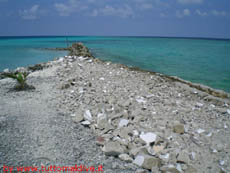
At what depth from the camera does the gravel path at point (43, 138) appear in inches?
122

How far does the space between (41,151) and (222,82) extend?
41.6 ft

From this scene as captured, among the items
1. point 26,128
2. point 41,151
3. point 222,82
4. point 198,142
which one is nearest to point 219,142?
point 198,142

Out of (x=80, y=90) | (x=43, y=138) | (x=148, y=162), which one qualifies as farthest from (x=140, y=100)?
(x=43, y=138)

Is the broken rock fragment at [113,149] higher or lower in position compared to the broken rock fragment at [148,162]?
higher

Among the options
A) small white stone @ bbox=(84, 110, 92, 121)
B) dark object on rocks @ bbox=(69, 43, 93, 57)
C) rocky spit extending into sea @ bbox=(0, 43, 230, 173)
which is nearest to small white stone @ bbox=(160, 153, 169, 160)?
rocky spit extending into sea @ bbox=(0, 43, 230, 173)

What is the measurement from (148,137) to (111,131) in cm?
83

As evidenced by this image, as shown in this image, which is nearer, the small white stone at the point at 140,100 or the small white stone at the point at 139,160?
the small white stone at the point at 139,160

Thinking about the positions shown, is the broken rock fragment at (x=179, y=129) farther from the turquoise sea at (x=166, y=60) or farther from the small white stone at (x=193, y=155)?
the turquoise sea at (x=166, y=60)

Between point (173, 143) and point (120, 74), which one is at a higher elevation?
point (120, 74)

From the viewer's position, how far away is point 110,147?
11.1 feet

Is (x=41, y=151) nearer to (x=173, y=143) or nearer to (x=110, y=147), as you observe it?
(x=110, y=147)

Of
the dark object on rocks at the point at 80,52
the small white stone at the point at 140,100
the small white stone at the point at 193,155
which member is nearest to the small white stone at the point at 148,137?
the small white stone at the point at 193,155

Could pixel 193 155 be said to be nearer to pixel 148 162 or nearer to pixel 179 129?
pixel 179 129

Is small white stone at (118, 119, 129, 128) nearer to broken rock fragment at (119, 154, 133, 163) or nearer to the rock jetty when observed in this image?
the rock jetty
